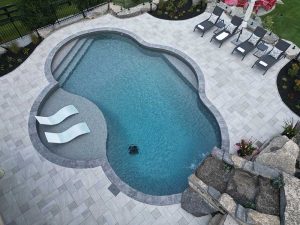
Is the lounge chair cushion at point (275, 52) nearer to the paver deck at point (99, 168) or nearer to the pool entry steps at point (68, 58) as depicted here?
the paver deck at point (99, 168)

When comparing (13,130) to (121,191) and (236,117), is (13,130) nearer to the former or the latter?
(121,191)

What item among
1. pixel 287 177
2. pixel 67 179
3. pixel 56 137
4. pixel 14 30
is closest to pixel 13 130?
pixel 56 137

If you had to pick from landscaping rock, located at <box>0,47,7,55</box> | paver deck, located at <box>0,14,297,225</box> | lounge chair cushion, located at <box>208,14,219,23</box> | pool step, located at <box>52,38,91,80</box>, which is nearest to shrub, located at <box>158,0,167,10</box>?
paver deck, located at <box>0,14,297,225</box>

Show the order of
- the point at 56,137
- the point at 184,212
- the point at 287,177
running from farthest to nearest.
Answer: the point at 56,137
the point at 184,212
the point at 287,177

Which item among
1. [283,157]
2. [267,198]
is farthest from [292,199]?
[283,157]

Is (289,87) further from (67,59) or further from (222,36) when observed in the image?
(67,59)

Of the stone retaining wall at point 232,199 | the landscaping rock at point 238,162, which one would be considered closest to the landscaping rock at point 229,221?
the stone retaining wall at point 232,199

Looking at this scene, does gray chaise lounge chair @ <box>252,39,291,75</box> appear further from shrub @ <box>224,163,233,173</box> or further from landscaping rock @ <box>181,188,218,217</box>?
landscaping rock @ <box>181,188,218,217</box>
